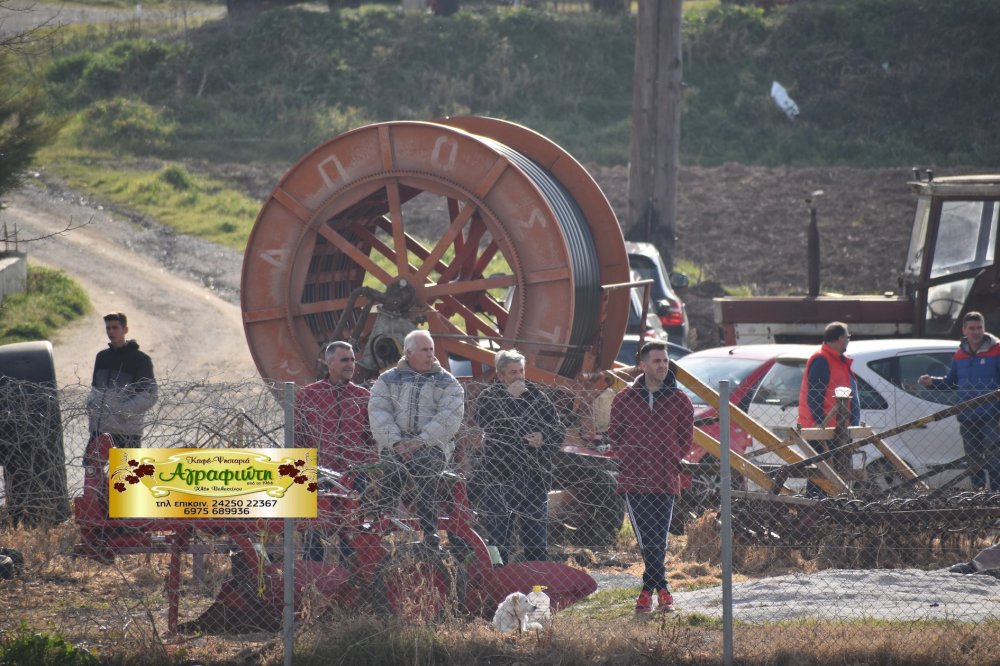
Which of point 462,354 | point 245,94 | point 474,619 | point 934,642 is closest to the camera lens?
point 934,642

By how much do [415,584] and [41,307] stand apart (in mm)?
15530

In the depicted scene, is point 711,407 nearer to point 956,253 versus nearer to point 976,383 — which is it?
point 976,383

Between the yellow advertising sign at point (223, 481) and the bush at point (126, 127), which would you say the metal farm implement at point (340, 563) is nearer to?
the yellow advertising sign at point (223, 481)

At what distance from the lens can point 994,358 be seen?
34.5ft

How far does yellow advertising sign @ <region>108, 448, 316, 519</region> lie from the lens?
6957 millimetres

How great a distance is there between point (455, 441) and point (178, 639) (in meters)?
1.98

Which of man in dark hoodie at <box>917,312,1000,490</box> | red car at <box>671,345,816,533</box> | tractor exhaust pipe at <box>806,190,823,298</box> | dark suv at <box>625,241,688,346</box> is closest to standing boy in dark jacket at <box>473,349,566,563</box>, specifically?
red car at <box>671,345,816,533</box>

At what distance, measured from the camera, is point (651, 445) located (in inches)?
320

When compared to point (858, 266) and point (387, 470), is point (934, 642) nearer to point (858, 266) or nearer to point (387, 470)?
point (387, 470)

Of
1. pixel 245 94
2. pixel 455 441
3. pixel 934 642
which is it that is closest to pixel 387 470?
pixel 455 441

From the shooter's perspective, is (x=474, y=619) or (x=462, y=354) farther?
(x=462, y=354)

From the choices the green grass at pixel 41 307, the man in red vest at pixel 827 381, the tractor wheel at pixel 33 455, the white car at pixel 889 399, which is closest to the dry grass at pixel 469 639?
the tractor wheel at pixel 33 455

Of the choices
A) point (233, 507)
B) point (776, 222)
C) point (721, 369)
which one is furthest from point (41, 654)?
point (776, 222)

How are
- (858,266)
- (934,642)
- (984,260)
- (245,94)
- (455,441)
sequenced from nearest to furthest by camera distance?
(934,642)
(455,441)
(984,260)
(858,266)
(245,94)
